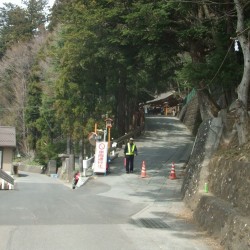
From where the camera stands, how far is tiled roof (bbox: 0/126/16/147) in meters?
44.9

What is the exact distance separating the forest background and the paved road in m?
3.10

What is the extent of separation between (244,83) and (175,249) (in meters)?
5.04

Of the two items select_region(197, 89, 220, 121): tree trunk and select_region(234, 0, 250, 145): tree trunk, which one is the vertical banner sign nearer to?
select_region(197, 89, 220, 121): tree trunk

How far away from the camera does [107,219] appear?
11.1 m

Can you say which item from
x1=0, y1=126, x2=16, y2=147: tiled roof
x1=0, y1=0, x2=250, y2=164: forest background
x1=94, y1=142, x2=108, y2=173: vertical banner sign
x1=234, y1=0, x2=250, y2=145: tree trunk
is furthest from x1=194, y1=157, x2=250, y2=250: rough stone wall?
x1=0, y1=126, x2=16, y2=147: tiled roof

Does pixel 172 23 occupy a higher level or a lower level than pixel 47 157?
higher

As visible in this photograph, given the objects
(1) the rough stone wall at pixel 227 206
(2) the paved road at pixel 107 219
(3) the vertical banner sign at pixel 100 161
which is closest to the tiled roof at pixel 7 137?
(3) the vertical banner sign at pixel 100 161

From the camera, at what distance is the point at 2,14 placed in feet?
271

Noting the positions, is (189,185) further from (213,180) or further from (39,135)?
(39,135)

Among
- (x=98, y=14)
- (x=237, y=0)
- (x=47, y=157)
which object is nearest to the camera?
(x=237, y=0)

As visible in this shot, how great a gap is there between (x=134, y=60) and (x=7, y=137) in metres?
26.7

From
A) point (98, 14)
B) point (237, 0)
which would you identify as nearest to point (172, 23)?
point (98, 14)

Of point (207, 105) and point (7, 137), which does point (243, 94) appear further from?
point (7, 137)

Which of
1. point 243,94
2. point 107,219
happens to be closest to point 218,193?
point 243,94
